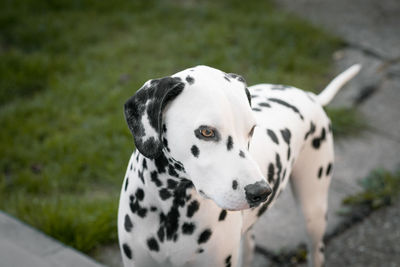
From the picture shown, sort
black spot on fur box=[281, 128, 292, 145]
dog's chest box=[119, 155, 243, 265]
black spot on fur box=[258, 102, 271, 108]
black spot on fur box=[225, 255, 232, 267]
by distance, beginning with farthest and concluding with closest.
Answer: black spot on fur box=[258, 102, 271, 108]
black spot on fur box=[281, 128, 292, 145]
black spot on fur box=[225, 255, 232, 267]
dog's chest box=[119, 155, 243, 265]

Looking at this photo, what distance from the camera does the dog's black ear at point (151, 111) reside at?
1.88 metres

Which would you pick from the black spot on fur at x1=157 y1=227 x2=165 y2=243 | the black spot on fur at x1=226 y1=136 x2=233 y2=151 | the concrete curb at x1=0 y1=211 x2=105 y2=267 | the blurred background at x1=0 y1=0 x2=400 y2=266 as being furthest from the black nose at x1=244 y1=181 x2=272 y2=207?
the blurred background at x1=0 y1=0 x2=400 y2=266

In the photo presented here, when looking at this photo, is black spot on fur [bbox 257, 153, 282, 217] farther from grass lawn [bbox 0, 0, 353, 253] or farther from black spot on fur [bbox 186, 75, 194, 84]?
grass lawn [bbox 0, 0, 353, 253]

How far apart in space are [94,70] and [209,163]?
394 cm

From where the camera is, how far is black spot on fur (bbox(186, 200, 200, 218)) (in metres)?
2.16

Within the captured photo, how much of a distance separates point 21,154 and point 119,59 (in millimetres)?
1915

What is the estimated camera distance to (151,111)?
190 cm

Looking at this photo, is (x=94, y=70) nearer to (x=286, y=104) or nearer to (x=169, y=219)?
(x=286, y=104)

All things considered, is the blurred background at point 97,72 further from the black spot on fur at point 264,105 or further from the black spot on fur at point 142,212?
the black spot on fur at point 264,105

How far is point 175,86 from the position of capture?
187 centimetres

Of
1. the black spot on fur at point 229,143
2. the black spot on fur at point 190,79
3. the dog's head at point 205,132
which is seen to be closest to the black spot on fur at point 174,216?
the dog's head at point 205,132

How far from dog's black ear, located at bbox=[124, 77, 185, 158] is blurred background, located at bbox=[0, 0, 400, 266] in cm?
166

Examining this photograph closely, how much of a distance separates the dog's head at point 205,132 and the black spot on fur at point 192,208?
25 cm

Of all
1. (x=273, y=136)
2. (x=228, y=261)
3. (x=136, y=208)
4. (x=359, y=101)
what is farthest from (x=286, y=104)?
(x=359, y=101)
